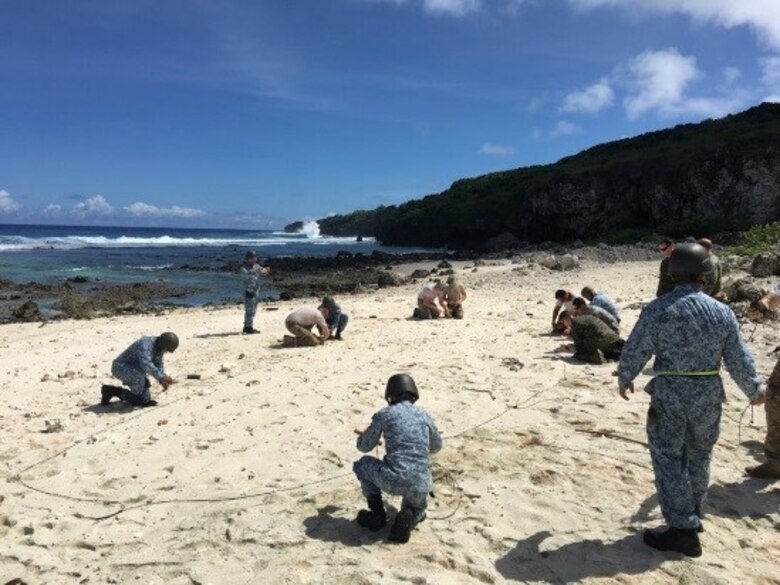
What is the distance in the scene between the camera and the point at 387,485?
193 inches

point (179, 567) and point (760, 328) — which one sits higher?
point (760, 328)

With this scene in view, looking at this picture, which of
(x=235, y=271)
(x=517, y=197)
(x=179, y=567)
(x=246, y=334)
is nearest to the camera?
(x=179, y=567)

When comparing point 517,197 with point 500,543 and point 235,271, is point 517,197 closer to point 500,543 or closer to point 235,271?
point 235,271

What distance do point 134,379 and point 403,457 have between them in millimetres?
5175

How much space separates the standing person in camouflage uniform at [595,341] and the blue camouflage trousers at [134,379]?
6366mm

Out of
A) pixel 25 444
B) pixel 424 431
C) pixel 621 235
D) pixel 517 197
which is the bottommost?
pixel 25 444

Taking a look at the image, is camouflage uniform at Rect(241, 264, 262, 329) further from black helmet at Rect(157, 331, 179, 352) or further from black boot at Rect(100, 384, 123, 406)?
black boot at Rect(100, 384, 123, 406)

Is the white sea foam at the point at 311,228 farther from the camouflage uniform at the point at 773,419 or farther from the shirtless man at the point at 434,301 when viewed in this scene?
the camouflage uniform at the point at 773,419

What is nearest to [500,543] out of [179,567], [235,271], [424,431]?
[424,431]

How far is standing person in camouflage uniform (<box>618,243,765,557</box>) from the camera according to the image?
4.26 meters

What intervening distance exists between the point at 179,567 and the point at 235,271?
36272 millimetres

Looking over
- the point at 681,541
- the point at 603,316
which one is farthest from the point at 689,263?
the point at 603,316

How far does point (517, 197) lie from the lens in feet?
191

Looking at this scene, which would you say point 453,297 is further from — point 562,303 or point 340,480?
point 340,480
